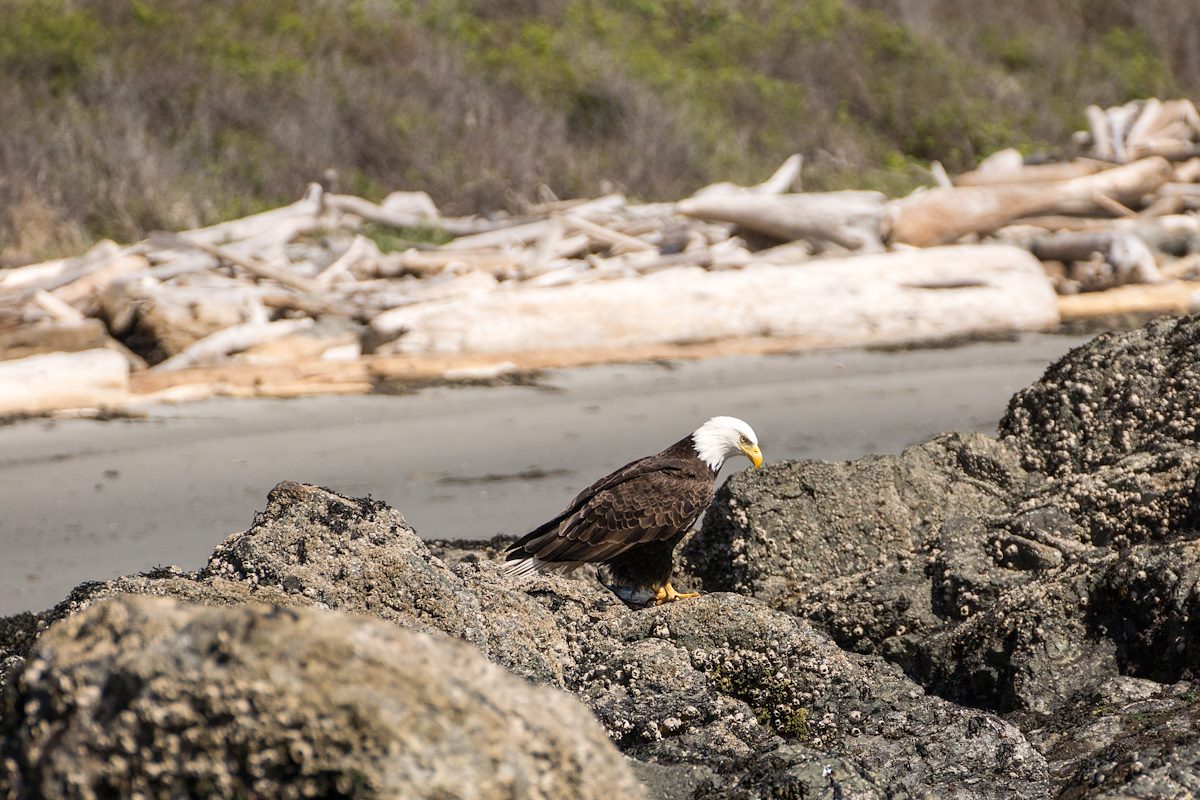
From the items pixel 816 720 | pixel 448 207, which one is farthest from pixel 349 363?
pixel 816 720

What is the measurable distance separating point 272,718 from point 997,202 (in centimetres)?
1415

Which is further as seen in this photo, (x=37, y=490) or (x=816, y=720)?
(x=37, y=490)

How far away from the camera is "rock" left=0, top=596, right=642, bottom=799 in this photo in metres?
2.34

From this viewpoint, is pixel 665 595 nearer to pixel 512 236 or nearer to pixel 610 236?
pixel 610 236

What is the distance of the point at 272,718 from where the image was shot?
2348mm

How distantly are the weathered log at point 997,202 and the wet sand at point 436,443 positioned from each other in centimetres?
318

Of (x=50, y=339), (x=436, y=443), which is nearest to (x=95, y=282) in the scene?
(x=50, y=339)

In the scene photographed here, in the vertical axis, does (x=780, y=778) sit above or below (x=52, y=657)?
below

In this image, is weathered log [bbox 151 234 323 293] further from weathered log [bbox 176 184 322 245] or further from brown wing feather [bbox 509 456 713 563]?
brown wing feather [bbox 509 456 713 563]

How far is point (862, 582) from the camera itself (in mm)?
5121

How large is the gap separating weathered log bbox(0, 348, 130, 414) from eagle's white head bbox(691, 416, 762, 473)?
18.4 ft

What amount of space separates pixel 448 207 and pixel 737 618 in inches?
515

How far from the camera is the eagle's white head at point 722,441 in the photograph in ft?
19.5

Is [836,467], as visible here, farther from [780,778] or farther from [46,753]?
[46,753]
